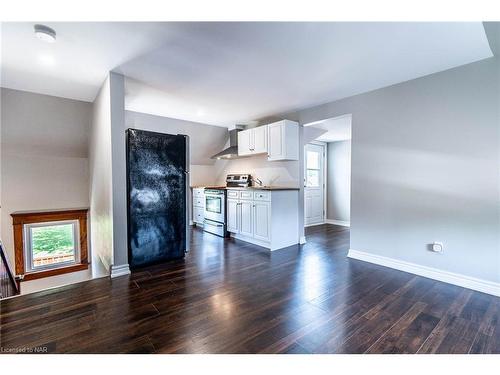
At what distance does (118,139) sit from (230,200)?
93.8 inches

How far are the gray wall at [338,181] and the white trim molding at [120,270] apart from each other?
16.6 ft

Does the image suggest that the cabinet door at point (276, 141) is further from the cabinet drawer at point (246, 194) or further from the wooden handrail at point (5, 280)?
the wooden handrail at point (5, 280)

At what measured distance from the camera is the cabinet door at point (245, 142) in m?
4.83

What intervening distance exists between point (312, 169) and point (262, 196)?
264cm

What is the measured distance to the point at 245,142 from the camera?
4.94 metres

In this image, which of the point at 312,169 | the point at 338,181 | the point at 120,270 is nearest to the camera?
the point at 120,270

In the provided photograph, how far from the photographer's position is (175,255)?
3.44m

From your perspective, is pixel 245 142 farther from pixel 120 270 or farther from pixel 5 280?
pixel 5 280

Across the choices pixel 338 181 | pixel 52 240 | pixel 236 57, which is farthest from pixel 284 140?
pixel 52 240

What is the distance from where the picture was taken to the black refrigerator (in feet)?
10.1

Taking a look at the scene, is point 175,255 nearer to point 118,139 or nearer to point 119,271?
point 119,271

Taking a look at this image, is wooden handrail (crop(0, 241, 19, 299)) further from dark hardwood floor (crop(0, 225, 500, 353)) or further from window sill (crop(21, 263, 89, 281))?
dark hardwood floor (crop(0, 225, 500, 353))

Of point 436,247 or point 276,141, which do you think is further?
point 276,141

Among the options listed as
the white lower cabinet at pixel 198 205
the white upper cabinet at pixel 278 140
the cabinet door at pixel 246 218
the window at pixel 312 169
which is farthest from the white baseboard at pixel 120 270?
the window at pixel 312 169
